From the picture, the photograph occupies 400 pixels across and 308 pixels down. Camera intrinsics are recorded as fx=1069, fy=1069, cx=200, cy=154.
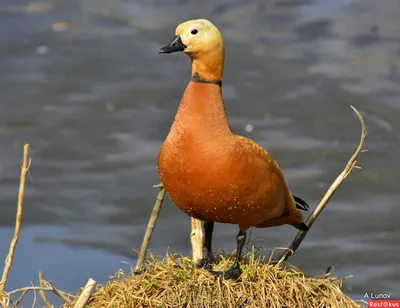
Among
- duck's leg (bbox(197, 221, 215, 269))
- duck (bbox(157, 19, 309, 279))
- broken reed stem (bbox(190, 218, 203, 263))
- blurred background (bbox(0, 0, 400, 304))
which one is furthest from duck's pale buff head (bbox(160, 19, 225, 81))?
blurred background (bbox(0, 0, 400, 304))

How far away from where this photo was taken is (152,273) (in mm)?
4484

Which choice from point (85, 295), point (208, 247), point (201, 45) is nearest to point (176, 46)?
point (201, 45)

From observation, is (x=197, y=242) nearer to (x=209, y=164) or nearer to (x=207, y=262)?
(x=207, y=262)

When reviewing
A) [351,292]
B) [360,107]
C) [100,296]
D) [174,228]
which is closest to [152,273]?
[100,296]

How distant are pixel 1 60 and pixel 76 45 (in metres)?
0.79

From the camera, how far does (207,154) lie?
170 inches

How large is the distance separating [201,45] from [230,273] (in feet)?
3.08

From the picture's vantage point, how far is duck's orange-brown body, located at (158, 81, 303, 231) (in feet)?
14.1

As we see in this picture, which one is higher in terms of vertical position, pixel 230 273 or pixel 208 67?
pixel 208 67

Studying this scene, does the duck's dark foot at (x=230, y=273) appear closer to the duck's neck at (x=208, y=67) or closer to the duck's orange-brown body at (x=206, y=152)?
the duck's orange-brown body at (x=206, y=152)

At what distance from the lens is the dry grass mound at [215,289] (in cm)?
430

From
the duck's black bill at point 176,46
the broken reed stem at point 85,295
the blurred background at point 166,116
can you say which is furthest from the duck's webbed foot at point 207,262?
the blurred background at point 166,116

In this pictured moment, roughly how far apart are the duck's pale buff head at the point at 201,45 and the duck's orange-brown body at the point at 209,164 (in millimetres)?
78

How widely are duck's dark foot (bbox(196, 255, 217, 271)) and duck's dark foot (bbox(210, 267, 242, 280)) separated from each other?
101mm
